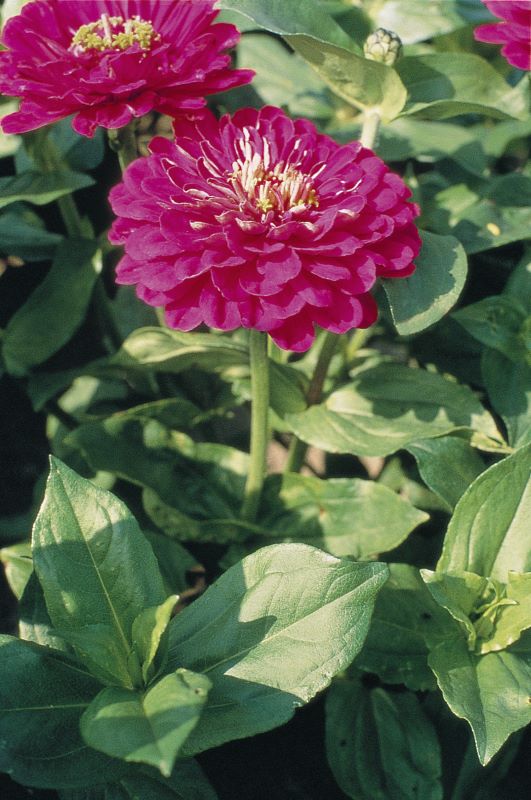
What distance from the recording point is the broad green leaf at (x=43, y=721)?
2.11ft

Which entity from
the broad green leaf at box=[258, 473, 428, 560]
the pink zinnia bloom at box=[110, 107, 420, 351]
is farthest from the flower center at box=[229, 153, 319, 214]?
the broad green leaf at box=[258, 473, 428, 560]

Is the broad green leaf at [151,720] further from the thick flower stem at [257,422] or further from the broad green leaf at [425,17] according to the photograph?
the broad green leaf at [425,17]

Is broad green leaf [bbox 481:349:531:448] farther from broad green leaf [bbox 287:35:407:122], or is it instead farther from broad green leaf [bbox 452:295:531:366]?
broad green leaf [bbox 287:35:407:122]

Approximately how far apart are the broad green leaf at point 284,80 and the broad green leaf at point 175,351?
482mm

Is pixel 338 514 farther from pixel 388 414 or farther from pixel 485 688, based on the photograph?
pixel 485 688

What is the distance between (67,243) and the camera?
1062 mm

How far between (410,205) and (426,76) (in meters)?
0.29

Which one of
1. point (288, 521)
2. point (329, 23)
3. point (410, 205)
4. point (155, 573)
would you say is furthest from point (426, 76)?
point (155, 573)

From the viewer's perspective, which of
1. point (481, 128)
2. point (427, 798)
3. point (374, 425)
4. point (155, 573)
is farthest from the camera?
point (481, 128)

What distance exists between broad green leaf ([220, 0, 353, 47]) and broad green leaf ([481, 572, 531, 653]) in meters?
0.54

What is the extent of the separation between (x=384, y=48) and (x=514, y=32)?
136mm

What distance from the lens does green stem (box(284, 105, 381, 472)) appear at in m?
0.94

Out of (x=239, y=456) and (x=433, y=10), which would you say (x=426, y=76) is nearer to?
(x=433, y=10)

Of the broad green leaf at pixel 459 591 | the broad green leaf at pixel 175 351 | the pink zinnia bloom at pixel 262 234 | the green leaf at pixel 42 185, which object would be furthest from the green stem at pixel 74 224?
the broad green leaf at pixel 459 591
